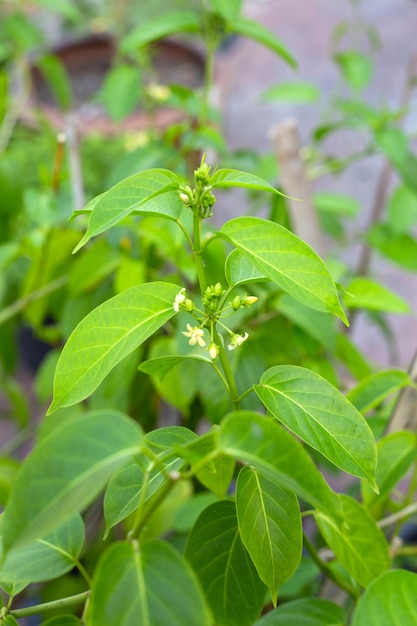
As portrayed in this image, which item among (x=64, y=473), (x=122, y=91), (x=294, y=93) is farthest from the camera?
(x=294, y=93)

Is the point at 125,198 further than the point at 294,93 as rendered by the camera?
No

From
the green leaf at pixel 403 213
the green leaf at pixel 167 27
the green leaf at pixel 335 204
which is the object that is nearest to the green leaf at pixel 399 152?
the green leaf at pixel 403 213

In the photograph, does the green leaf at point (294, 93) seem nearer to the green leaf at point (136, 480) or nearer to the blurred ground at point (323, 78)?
the blurred ground at point (323, 78)

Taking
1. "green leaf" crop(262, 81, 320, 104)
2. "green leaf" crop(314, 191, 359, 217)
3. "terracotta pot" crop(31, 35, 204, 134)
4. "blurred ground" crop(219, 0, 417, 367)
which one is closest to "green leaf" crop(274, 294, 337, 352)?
"green leaf" crop(314, 191, 359, 217)

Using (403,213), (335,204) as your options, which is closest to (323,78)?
(335,204)

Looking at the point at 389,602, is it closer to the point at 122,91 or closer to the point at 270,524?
the point at 270,524

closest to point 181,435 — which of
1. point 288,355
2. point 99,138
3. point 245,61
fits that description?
point 288,355

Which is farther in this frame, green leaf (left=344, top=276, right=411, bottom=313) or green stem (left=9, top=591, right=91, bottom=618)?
green leaf (left=344, top=276, right=411, bottom=313)

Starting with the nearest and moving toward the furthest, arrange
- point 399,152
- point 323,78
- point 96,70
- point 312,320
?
1. point 312,320
2. point 399,152
3. point 96,70
4. point 323,78

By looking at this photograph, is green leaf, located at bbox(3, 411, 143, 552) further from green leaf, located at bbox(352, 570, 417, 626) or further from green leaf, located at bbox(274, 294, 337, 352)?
green leaf, located at bbox(274, 294, 337, 352)
